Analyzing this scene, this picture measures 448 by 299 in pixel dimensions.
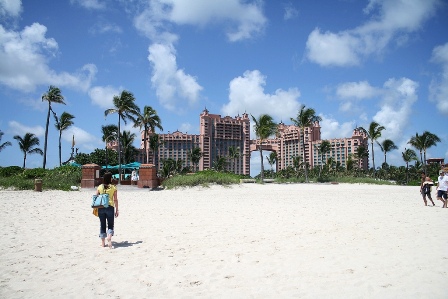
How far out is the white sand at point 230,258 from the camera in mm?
4359

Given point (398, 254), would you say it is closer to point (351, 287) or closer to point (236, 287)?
point (351, 287)

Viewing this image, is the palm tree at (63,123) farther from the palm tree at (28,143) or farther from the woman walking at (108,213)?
the woman walking at (108,213)

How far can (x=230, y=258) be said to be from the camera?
5.84 m

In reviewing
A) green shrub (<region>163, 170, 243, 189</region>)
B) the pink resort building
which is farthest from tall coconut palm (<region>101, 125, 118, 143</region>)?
the pink resort building

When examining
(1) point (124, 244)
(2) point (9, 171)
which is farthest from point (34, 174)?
(1) point (124, 244)

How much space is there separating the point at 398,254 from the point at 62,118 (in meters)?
45.8

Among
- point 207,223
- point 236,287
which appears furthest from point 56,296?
point 207,223

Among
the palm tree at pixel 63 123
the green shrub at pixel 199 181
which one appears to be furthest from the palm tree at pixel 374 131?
the palm tree at pixel 63 123

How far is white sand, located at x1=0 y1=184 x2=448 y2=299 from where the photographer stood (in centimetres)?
436

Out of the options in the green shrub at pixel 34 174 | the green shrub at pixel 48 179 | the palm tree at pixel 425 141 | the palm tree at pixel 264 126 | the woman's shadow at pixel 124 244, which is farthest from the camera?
the palm tree at pixel 425 141

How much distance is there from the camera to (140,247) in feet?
22.4

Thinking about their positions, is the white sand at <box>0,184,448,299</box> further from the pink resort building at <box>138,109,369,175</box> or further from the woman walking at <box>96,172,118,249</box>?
the pink resort building at <box>138,109,369,175</box>

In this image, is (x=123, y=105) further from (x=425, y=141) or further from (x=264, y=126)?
(x=425, y=141)

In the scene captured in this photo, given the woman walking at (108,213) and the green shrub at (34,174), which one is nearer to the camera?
the woman walking at (108,213)
